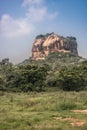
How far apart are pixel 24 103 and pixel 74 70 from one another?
3334 centimetres

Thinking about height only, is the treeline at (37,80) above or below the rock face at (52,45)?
below

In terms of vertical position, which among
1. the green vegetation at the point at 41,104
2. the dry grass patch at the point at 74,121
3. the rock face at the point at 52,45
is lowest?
the dry grass patch at the point at 74,121

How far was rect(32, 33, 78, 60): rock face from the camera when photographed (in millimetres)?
138500

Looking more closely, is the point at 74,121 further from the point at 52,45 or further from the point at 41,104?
the point at 52,45

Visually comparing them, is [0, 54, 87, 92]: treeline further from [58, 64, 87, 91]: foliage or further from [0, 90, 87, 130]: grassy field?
[0, 90, 87, 130]: grassy field

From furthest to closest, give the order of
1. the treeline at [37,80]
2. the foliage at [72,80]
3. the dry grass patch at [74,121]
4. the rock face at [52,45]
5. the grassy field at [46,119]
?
the rock face at [52,45] → the foliage at [72,80] → the treeline at [37,80] → the dry grass patch at [74,121] → the grassy field at [46,119]

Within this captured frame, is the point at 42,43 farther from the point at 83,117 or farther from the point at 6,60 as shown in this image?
the point at 83,117

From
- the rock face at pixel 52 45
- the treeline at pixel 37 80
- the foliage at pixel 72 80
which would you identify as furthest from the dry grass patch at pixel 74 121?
the rock face at pixel 52 45

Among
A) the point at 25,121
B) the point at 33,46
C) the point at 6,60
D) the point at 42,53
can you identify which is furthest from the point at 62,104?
the point at 33,46

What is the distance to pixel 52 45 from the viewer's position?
458 ft

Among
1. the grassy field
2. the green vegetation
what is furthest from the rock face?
the grassy field

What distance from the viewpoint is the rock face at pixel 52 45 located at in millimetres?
138500

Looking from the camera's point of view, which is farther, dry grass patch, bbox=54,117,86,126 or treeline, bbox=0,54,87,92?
treeline, bbox=0,54,87,92

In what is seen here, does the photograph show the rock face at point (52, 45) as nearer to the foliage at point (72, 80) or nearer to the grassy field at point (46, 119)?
the foliage at point (72, 80)
